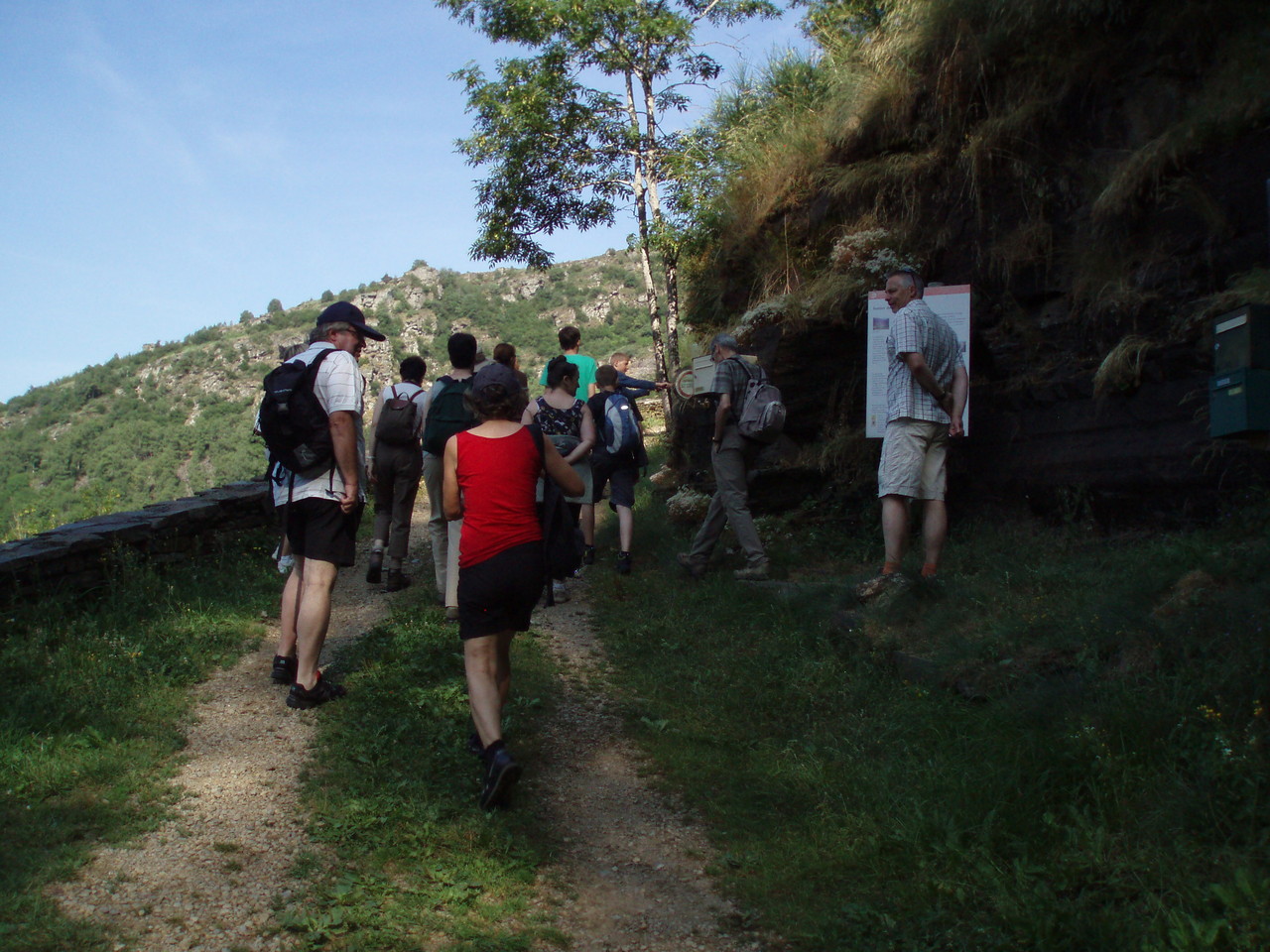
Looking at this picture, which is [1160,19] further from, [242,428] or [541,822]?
[242,428]

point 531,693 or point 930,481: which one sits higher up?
point 930,481

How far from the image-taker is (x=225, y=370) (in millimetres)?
79250

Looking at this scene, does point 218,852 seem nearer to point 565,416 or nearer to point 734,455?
point 565,416

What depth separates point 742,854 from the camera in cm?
380

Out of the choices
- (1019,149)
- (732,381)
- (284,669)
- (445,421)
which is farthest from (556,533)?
(1019,149)

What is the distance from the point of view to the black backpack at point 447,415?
6.89 m

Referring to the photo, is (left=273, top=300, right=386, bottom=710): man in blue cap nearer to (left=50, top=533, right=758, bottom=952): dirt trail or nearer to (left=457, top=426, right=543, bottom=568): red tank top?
(left=50, top=533, right=758, bottom=952): dirt trail

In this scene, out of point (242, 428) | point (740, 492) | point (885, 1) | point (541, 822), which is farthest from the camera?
point (242, 428)

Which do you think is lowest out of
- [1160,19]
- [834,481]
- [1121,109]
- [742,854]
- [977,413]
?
[742,854]

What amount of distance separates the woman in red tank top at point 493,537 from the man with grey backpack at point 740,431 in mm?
3424

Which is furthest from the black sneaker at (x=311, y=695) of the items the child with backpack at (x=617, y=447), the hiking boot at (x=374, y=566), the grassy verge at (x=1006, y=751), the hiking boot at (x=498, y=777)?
the child with backpack at (x=617, y=447)

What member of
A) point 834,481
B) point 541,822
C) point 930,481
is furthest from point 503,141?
point 541,822

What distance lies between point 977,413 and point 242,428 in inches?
2145

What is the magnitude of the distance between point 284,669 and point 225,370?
80574mm
